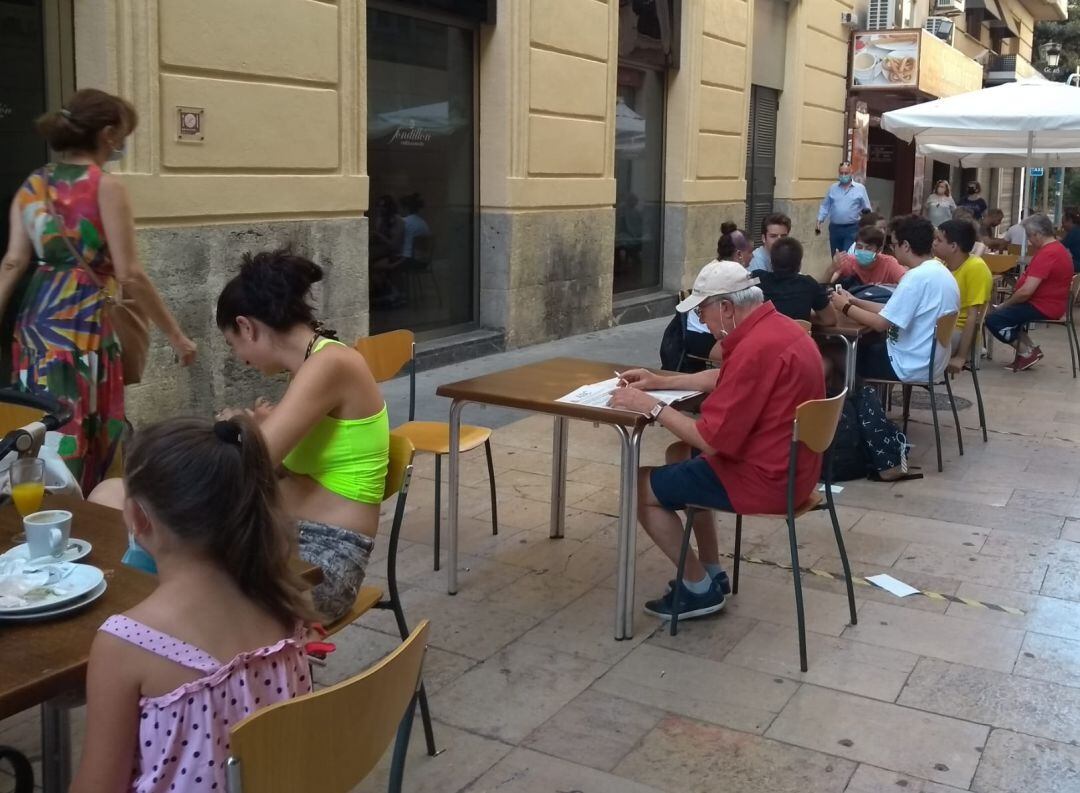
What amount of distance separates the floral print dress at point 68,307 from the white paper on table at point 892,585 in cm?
298

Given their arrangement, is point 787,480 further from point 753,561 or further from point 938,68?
point 938,68

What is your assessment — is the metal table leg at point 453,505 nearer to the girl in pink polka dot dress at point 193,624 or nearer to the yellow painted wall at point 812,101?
the girl in pink polka dot dress at point 193,624

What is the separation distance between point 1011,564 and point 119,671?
4.11 meters

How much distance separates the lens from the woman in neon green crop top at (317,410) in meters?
2.96

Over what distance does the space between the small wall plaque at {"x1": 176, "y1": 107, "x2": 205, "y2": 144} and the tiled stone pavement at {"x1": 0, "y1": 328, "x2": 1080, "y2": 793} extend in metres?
2.33

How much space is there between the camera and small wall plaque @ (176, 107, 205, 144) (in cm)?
633

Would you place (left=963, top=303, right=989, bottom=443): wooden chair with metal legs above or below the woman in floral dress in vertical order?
below

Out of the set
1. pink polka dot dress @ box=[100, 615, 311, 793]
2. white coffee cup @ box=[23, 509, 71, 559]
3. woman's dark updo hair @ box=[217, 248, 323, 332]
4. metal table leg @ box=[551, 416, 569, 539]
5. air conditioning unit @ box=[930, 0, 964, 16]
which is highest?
air conditioning unit @ box=[930, 0, 964, 16]

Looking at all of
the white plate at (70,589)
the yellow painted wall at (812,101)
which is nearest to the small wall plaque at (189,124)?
the white plate at (70,589)

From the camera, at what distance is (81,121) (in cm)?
398

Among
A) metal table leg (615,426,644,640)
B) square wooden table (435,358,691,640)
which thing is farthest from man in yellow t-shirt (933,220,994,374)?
metal table leg (615,426,644,640)

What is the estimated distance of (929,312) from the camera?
644cm

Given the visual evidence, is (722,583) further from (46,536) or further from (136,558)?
(46,536)

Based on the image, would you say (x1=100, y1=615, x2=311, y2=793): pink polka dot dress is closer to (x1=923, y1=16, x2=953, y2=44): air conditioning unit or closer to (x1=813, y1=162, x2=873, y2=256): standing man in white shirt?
(x1=813, y1=162, x2=873, y2=256): standing man in white shirt
